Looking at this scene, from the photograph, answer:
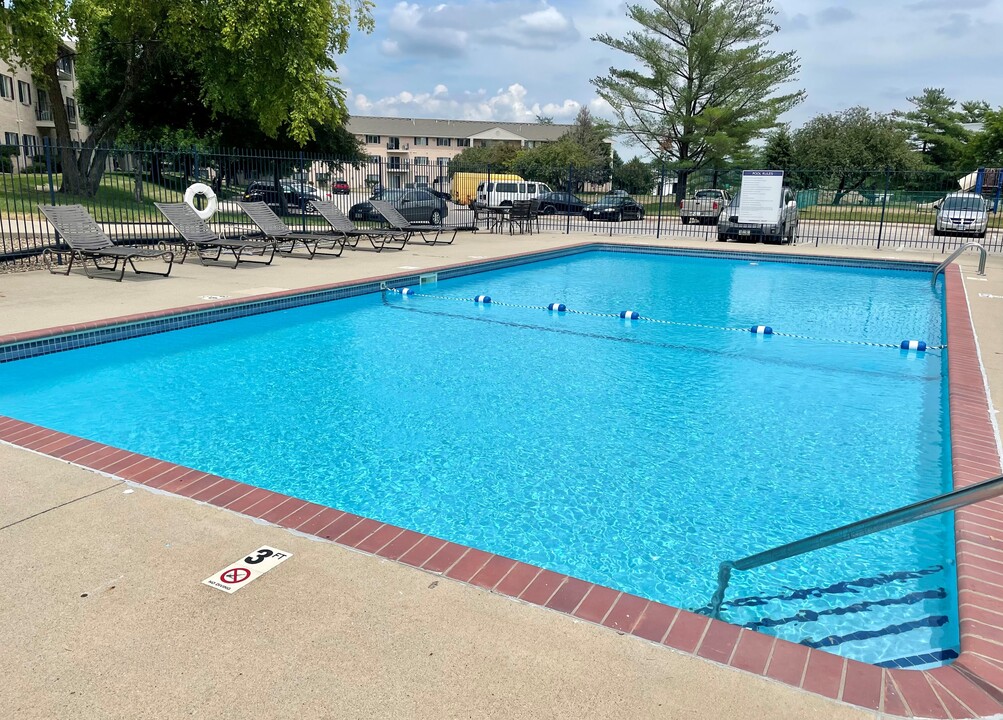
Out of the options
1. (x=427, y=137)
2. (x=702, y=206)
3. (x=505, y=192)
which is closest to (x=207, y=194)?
(x=505, y=192)

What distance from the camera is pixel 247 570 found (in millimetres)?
2693

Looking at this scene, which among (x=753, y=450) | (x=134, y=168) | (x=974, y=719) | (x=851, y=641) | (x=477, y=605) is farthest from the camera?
(x=134, y=168)

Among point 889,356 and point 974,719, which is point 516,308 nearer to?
point 889,356

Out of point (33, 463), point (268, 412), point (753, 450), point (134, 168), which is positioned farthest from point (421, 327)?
point (134, 168)

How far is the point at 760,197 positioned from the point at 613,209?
865 centimetres

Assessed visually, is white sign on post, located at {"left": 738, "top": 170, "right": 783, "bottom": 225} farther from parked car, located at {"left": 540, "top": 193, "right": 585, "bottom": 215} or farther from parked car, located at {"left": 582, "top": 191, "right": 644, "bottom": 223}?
parked car, located at {"left": 540, "top": 193, "right": 585, "bottom": 215}

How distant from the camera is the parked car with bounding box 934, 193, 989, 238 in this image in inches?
820

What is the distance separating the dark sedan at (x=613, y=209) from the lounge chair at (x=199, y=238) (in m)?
16.2

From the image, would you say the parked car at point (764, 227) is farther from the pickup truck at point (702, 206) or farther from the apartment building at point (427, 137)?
the apartment building at point (427, 137)

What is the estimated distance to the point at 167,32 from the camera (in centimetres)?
1967

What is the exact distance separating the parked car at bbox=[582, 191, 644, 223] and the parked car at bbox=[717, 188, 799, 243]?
23.3 feet

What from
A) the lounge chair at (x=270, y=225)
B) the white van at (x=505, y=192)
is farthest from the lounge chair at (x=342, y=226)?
the white van at (x=505, y=192)

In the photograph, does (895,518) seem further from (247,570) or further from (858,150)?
(858,150)

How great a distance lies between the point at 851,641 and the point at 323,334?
6623 mm
